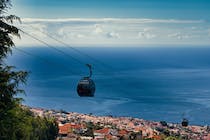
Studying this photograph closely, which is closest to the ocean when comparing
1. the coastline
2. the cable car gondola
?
the coastline

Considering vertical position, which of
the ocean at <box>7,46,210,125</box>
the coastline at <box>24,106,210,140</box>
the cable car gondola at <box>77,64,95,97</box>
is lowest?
the cable car gondola at <box>77,64,95,97</box>

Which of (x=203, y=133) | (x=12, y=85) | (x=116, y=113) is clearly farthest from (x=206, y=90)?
(x=12, y=85)

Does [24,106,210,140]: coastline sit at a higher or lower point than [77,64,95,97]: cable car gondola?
higher

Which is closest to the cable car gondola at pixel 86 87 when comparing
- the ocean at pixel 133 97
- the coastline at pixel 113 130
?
the coastline at pixel 113 130

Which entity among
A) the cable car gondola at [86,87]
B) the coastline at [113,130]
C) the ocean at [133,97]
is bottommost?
the cable car gondola at [86,87]

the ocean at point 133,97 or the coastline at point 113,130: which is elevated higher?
the ocean at point 133,97

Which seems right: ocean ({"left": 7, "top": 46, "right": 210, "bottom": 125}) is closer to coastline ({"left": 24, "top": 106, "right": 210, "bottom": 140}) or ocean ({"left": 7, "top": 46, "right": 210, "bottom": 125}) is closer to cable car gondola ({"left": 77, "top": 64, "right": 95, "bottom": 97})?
coastline ({"left": 24, "top": 106, "right": 210, "bottom": 140})

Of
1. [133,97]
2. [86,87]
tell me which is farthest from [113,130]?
[133,97]

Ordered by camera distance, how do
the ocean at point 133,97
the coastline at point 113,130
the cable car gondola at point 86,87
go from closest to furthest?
the cable car gondola at point 86,87 < the coastline at point 113,130 < the ocean at point 133,97

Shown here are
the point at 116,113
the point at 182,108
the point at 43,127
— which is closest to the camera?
the point at 43,127

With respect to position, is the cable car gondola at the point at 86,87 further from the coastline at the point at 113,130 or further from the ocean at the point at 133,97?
the ocean at the point at 133,97

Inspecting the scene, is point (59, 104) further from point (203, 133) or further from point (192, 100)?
point (203, 133)
